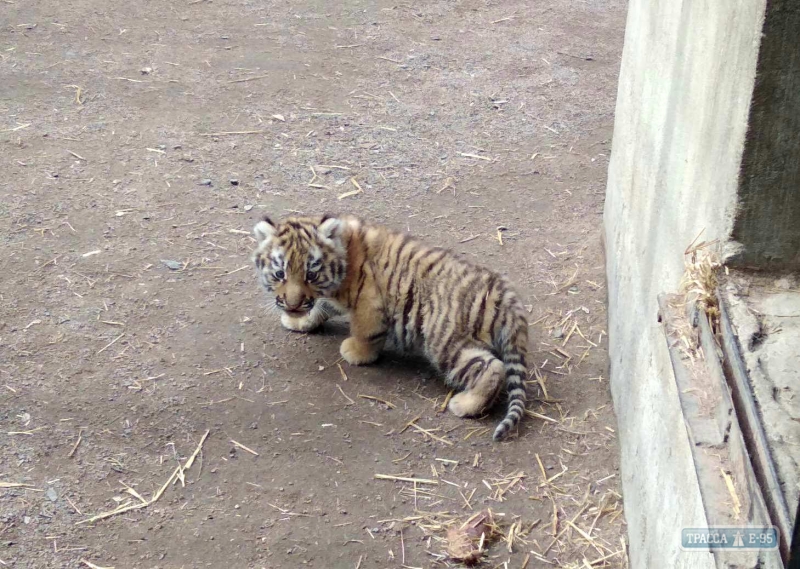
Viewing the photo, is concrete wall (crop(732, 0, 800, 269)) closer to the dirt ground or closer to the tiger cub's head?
the dirt ground

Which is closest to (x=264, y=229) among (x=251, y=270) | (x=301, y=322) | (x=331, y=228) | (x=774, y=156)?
(x=331, y=228)

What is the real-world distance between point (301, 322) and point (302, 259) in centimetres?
57

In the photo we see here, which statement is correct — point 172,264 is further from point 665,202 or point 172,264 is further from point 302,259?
point 665,202

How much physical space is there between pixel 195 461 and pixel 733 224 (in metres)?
3.03

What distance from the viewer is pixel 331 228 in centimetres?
537

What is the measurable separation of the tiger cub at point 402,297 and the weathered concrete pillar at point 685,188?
71cm

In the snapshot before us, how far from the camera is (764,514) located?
7.22 feet

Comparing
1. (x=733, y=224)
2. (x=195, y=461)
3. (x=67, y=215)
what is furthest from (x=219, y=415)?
(x=733, y=224)

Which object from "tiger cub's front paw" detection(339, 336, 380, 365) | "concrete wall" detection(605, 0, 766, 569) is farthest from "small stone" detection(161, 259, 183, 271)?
"concrete wall" detection(605, 0, 766, 569)

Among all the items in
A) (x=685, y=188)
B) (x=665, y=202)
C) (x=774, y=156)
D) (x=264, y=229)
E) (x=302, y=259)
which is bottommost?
(x=302, y=259)

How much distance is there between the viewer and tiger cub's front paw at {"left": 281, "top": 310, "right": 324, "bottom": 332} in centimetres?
573

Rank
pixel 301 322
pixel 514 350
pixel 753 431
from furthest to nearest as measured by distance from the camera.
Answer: pixel 301 322, pixel 514 350, pixel 753 431

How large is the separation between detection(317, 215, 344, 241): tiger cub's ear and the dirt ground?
0.76 meters

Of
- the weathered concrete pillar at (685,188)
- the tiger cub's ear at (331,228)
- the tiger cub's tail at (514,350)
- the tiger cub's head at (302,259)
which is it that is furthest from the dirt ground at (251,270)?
the tiger cub's ear at (331,228)
